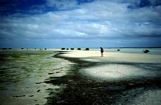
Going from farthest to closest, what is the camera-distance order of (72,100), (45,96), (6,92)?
(6,92), (45,96), (72,100)

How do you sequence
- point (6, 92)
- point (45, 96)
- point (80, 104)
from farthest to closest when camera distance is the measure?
point (6, 92), point (45, 96), point (80, 104)

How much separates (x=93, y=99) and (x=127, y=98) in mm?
1749

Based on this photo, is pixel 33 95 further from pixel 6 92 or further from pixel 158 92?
pixel 158 92

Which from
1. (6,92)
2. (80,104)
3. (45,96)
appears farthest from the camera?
(6,92)

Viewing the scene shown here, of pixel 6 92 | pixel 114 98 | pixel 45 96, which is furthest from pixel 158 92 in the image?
pixel 6 92

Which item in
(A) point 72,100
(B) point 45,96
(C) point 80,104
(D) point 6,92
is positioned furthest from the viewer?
(D) point 6,92

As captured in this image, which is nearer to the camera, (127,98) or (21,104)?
(21,104)

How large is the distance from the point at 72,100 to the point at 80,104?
639 millimetres

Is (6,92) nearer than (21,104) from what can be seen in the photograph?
No

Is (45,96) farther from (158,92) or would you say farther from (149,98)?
(158,92)

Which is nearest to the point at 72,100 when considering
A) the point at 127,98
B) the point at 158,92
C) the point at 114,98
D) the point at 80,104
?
the point at 80,104

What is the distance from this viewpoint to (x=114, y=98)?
7484 mm

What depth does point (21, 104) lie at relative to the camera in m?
6.84

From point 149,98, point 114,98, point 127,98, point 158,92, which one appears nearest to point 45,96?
point 114,98
